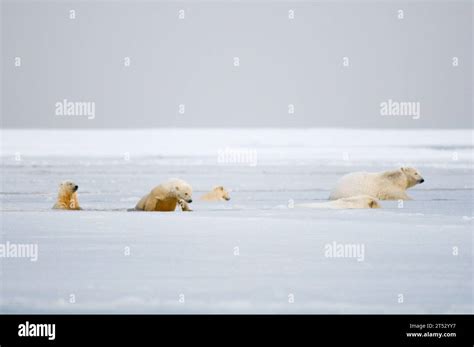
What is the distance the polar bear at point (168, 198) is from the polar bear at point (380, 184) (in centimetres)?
219

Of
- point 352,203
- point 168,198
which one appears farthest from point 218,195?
point 352,203

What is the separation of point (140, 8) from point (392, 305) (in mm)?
30964

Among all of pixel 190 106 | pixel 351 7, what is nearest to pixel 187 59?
pixel 190 106

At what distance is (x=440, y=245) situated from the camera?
7891 mm

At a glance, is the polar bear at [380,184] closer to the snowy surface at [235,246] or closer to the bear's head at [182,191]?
the snowy surface at [235,246]

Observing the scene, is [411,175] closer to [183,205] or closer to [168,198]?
[183,205]

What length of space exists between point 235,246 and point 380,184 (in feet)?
14.1

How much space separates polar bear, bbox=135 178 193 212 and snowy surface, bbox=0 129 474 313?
21 centimetres

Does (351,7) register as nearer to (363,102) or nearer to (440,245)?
(363,102)

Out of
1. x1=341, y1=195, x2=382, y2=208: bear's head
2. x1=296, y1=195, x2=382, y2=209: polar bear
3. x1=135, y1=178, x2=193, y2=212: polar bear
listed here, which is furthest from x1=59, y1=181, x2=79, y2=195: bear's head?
x1=341, y1=195, x2=382, y2=208: bear's head

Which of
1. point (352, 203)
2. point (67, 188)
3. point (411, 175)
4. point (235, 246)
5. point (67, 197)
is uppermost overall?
point (411, 175)

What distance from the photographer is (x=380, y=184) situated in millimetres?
11820

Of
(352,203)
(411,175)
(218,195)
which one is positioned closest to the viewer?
(352,203)

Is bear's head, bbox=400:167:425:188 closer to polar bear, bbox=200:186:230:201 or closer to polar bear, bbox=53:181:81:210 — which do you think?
polar bear, bbox=200:186:230:201
